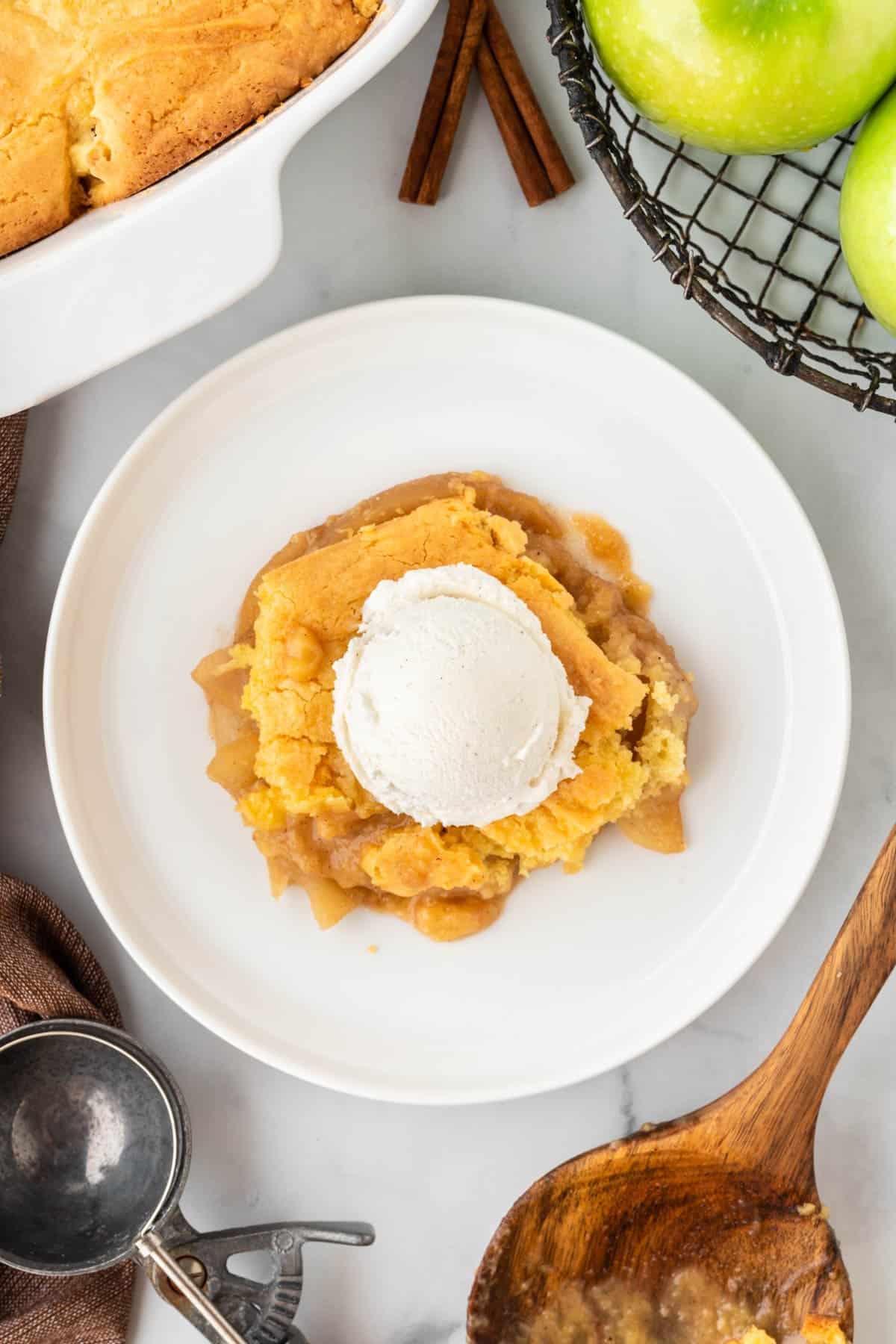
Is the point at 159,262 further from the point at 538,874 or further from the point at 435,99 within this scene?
the point at 538,874

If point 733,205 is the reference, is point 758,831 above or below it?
below

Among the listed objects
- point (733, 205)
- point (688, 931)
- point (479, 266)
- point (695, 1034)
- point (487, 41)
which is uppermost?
point (487, 41)

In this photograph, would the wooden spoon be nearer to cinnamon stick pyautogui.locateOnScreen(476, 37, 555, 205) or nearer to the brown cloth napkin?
the brown cloth napkin

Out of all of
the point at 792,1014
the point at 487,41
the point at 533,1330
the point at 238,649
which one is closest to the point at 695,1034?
the point at 792,1014

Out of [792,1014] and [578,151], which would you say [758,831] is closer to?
[792,1014]

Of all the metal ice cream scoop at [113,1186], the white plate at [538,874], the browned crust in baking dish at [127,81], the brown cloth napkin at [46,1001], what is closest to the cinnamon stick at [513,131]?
the white plate at [538,874]

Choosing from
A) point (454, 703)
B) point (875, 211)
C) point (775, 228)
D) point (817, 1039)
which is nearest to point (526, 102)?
Answer: point (775, 228)

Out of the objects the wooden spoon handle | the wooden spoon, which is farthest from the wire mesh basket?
the wooden spoon
